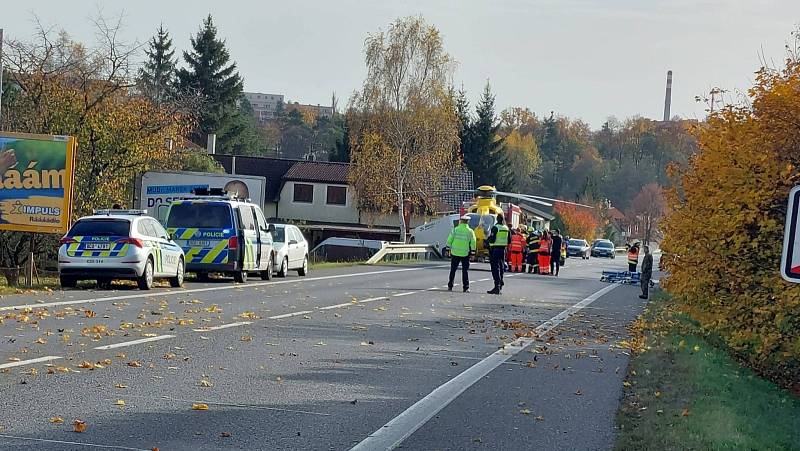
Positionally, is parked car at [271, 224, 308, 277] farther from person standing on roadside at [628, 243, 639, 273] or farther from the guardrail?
the guardrail

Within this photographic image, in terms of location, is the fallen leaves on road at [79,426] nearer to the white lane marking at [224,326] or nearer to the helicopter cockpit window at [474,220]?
the white lane marking at [224,326]

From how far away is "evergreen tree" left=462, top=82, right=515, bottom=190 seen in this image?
295ft

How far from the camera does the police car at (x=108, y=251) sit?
21000 millimetres

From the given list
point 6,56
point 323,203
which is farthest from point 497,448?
point 323,203

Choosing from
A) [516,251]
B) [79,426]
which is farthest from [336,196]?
[79,426]

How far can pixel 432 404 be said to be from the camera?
9.72 metres

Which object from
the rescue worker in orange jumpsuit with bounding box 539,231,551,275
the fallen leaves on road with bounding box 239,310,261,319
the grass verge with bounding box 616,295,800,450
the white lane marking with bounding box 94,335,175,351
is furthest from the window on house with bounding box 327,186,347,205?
the white lane marking with bounding box 94,335,175,351

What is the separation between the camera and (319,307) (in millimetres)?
19422

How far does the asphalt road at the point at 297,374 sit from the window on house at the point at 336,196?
177 ft

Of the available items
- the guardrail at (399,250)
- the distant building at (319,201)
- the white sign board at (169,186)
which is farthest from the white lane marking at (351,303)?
the distant building at (319,201)

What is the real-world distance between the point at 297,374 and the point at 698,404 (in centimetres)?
389

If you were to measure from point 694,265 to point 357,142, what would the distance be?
51795 mm

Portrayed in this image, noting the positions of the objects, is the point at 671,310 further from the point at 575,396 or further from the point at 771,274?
the point at 575,396

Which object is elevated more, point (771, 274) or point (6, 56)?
point (6, 56)
